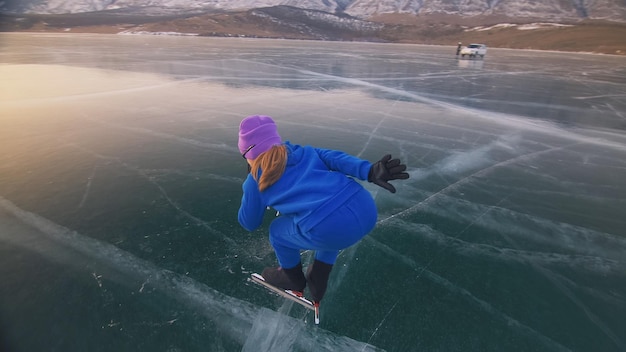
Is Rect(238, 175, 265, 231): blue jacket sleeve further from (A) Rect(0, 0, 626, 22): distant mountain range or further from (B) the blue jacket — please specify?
(A) Rect(0, 0, 626, 22): distant mountain range

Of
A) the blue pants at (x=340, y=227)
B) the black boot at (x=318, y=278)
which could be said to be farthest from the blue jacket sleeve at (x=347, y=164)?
the black boot at (x=318, y=278)

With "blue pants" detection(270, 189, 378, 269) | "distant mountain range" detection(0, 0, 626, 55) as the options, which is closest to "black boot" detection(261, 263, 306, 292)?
"blue pants" detection(270, 189, 378, 269)

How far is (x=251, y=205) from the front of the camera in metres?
1.69

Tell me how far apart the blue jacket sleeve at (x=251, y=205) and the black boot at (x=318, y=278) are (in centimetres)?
54

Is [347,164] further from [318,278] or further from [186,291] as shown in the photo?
[186,291]

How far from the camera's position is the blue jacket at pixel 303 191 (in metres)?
1.55

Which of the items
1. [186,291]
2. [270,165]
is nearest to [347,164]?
[270,165]

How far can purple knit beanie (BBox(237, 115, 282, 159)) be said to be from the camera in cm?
155

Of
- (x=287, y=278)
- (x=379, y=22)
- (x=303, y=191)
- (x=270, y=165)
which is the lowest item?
(x=287, y=278)

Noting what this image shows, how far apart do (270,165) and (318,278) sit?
36.8 inches

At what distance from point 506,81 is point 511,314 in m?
13.2

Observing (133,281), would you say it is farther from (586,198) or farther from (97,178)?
(586,198)

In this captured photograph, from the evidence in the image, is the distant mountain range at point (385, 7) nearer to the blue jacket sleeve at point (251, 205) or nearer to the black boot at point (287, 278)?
the black boot at point (287, 278)

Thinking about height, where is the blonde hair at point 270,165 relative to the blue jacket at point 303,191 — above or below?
above
